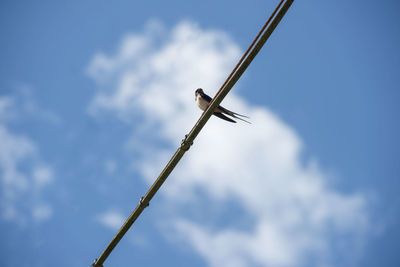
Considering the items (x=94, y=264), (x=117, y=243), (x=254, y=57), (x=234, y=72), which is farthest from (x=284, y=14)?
(x=94, y=264)

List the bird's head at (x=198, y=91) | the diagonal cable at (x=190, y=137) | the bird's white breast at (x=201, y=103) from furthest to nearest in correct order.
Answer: the bird's head at (x=198, y=91)
the bird's white breast at (x=201, y=103)
the diagonal cable at (x=190, y=137)

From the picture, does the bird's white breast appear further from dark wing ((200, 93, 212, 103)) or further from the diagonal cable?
the diagonal cable

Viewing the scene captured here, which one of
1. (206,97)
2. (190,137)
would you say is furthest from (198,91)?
(190,137)

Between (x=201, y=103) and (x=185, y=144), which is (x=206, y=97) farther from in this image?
(x=185, y=144)

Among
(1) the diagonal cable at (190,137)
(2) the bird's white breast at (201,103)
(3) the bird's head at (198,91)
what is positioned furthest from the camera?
(3) the bird's head at (198,91)

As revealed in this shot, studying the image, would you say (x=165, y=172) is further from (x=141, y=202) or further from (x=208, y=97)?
(x=208, y=97)

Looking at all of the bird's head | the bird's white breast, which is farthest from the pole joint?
the bird's head

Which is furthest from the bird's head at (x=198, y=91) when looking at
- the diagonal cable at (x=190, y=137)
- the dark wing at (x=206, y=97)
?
the diagonal cable at (x=190, y=137)

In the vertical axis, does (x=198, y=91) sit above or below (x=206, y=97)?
above

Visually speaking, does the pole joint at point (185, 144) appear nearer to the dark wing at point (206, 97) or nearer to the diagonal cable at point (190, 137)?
the diagonal cable at point (190, 137)

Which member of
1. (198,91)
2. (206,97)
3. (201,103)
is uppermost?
(198,91)

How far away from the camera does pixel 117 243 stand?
3.71 m

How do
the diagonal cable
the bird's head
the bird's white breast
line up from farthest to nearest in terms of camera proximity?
the bird's head
the bird's white breast
the diagonal cable

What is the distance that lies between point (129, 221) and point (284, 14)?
2785mm
